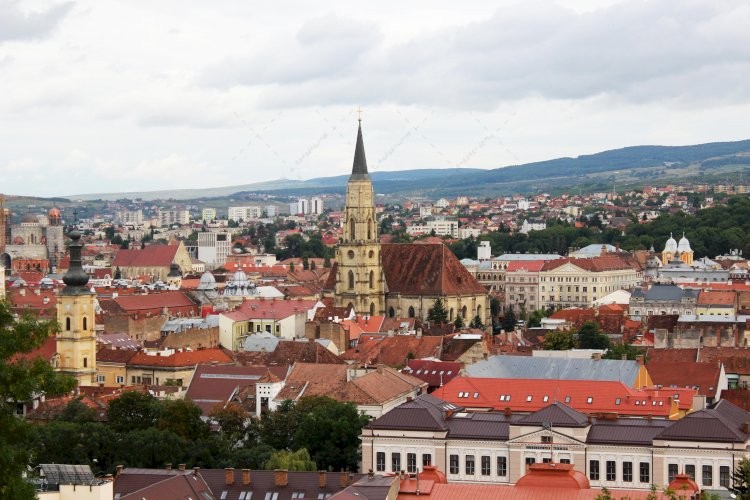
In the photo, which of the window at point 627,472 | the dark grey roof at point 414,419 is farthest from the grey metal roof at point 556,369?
the window at point 627,472

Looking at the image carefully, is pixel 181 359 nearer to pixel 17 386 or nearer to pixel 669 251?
pixel 17 386

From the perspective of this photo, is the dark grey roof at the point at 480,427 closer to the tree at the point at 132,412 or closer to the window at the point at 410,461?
the window at the point at 410,461

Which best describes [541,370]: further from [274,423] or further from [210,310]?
[210,310]

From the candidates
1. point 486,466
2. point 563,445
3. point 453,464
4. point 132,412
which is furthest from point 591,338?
point 563,445

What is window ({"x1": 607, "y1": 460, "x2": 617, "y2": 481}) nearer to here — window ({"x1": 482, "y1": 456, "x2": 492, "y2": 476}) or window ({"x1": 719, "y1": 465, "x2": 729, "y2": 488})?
window ({"x1": 719, "y1": 465, "x2": 729, "y2": 488})

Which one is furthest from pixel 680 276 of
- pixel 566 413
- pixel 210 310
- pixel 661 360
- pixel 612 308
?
pixel 566 413

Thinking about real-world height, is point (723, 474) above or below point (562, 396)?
below
